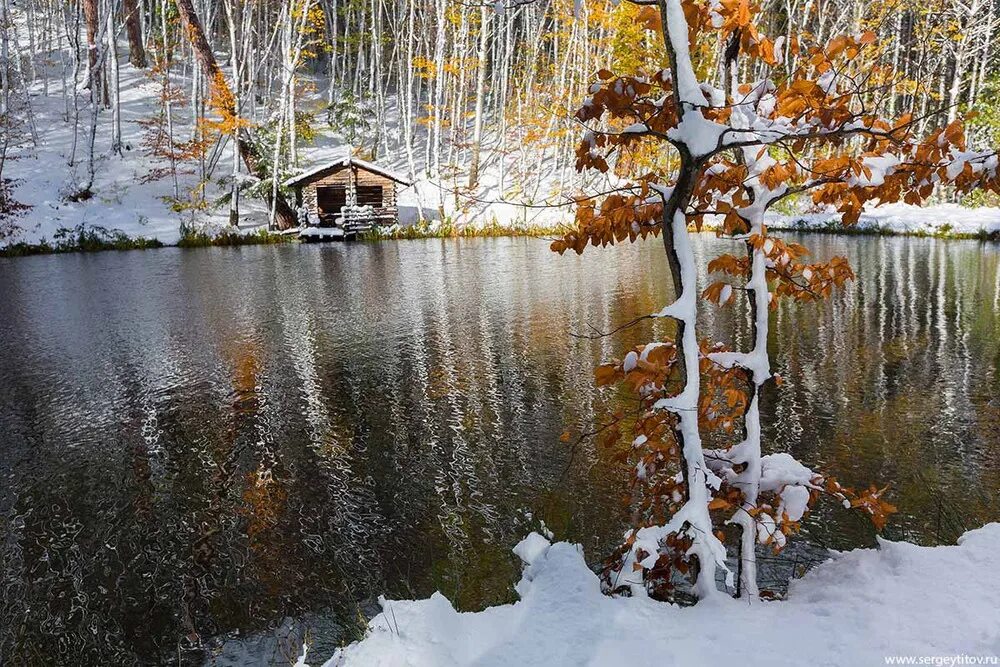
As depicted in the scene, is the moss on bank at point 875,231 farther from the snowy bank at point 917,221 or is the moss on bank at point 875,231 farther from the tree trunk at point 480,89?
the tree trunk at point 480,89

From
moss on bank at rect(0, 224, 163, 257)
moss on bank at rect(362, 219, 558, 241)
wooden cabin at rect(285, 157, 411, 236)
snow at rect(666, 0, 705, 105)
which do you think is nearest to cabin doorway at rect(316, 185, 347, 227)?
wooden cabin at rect(285, 157, 411, 236)

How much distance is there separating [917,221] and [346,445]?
30912mm

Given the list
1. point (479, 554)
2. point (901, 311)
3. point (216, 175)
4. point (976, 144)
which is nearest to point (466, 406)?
point (479, 554)

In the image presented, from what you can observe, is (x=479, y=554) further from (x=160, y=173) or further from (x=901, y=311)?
(x=160, y=173)

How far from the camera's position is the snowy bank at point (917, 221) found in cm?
2709

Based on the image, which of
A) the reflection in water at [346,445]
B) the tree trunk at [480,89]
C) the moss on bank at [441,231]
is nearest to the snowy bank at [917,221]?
the moss on bank at [441,231]

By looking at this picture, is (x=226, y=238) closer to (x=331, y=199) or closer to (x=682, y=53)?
(x=331, y=199)

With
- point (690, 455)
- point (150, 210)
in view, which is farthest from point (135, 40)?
point (690, 455)

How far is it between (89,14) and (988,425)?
149 feet

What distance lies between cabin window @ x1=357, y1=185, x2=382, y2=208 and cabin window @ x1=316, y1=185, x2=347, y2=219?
994mm

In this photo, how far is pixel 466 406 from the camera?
25.4 feet

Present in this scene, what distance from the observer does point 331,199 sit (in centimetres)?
3584

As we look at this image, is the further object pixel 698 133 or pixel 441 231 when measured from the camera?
pixel 441 231

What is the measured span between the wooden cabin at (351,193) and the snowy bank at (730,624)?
30646 millimetres
